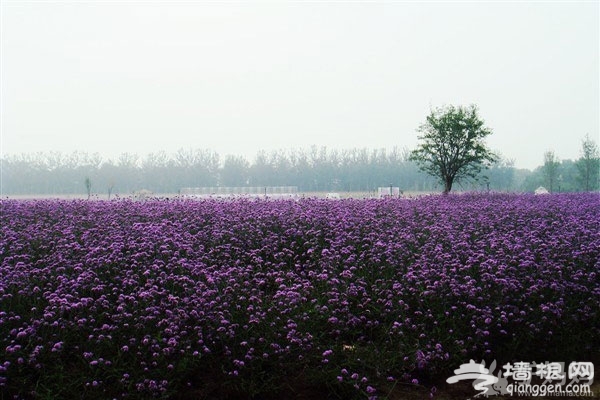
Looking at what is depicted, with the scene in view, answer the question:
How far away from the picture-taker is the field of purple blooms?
4.67 meters

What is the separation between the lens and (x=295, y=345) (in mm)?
4941

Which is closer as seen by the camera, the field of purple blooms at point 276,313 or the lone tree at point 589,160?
the field of purple blooms at point 276,313

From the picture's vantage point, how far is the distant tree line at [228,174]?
7469 cm

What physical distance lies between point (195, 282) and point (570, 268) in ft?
15.3

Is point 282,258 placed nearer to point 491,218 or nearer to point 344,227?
point 344,227

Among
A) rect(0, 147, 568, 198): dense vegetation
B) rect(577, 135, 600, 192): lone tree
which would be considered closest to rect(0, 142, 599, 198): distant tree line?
rect(0, 147, 568, 198): dense vegetation

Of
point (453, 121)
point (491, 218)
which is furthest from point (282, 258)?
point (453, 121)

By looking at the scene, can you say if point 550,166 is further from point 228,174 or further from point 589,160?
point 228,174

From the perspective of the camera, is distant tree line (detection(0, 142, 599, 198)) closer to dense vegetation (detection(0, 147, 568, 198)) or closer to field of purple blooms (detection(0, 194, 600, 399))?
dense vegetation (detection(0, 147, 568, 198))

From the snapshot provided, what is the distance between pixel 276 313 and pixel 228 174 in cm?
7555

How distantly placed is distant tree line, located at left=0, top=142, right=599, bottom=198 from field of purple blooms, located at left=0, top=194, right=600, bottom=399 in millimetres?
67508

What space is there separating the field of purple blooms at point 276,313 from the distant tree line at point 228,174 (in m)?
67.5

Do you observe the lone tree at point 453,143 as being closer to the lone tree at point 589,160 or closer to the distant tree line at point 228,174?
the lone tree at point 589,160

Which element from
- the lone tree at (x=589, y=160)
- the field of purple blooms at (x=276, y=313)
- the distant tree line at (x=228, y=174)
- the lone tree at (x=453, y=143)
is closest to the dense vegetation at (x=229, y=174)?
the distant tree line at (x=228, y=174)
